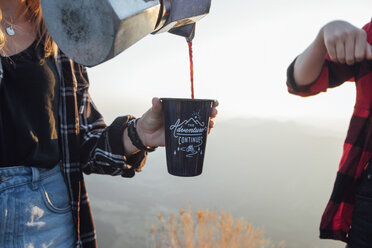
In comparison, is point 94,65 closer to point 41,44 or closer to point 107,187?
point 41,44

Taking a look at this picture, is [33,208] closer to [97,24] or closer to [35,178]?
[35,178]

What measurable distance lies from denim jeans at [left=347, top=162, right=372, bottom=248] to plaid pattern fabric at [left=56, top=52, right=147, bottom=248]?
85cm

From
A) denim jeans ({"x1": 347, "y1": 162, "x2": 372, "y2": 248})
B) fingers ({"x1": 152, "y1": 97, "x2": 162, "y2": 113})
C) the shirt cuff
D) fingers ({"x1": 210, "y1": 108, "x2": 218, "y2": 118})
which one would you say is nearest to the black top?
the shirt cuff

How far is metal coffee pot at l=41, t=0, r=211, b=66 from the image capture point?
1.38ft

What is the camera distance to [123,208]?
176ft

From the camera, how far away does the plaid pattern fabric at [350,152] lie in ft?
3.13

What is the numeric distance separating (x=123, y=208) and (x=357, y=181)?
58.0 m

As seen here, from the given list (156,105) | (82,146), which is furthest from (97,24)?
(82,146)

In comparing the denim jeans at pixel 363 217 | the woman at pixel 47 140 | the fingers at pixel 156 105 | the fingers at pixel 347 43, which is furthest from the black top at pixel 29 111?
the denim jeans at pixel 363 217

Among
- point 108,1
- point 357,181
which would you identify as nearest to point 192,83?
point 108,1

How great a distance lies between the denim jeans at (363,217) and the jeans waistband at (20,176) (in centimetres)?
112

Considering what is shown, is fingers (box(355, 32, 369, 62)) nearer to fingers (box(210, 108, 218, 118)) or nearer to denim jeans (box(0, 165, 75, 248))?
fingers (box(210, 108, 218, 118))

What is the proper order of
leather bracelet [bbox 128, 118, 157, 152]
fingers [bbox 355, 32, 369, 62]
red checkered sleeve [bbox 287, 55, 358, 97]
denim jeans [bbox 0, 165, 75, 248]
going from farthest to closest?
red checkered sleeve [bbox 287, 55, 358, 97] < leather bracelet [bbox 128, 118, 157, 152] < denim jeans [bbox 0, 165, 75, 248] < fingers [bbox 355, 32, 369, 62]

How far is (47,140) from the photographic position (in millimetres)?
800
